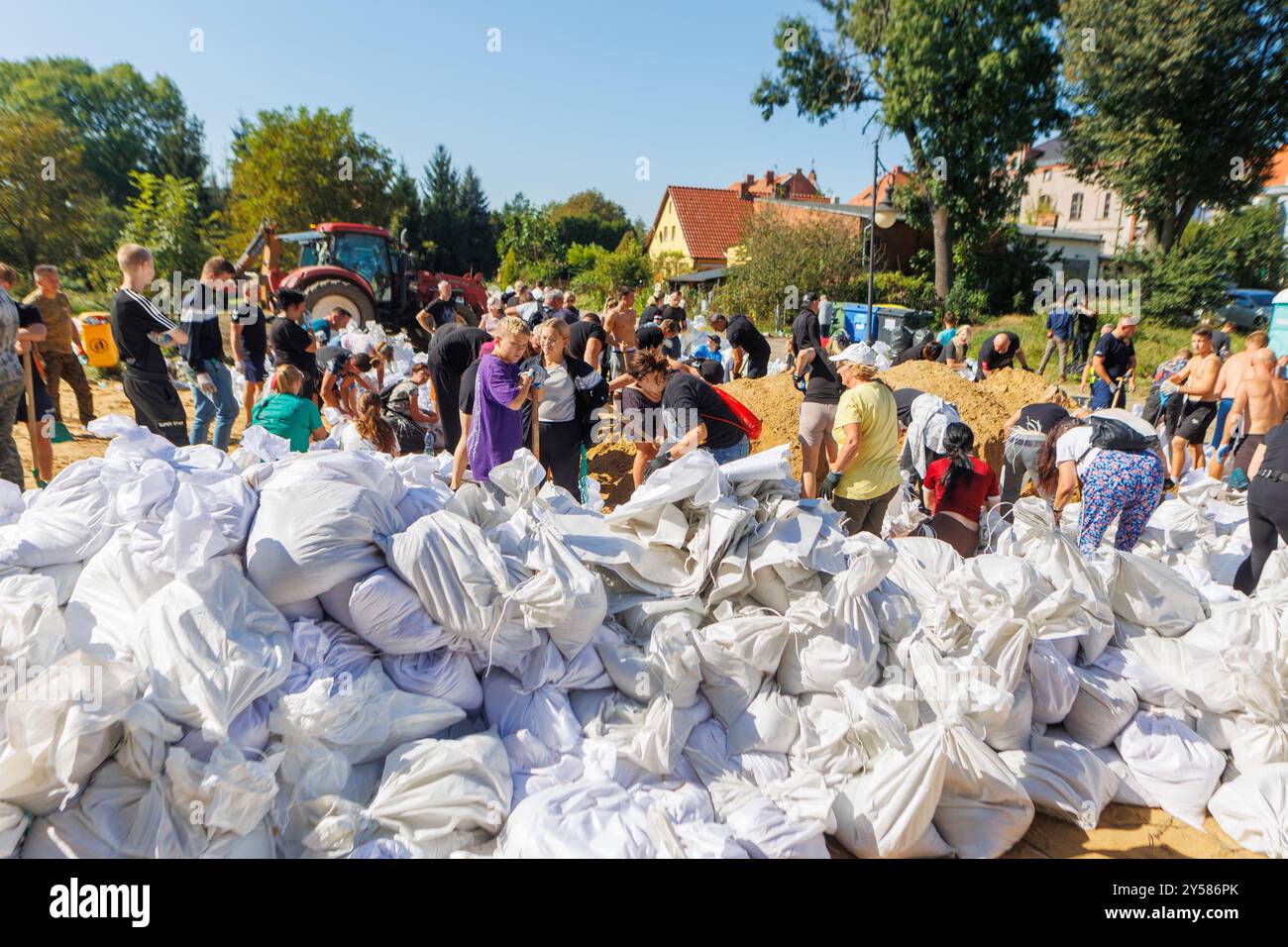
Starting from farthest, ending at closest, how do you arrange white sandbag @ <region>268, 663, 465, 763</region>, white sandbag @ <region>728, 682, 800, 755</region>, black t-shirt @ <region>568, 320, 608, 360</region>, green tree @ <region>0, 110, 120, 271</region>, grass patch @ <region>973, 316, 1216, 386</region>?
green tree @ <region>0, 110, 120, 271</region> → grass patch @ <region>973, 316, 1216, 386</region> → black t-shirt @ <region>568, 320, 608, 360</region> → white sandbag @ <region>728, 682, 800, 755</region> → white sandbag @ <region>268, 663, 465, 763</region>

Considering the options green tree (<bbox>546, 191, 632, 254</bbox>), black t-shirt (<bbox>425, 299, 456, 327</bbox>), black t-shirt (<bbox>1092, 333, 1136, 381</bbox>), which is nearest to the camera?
black t-shirt (<bbox>1092, 333, 1136, 381</bbox>)

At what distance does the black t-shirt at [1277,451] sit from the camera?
3.29 meters

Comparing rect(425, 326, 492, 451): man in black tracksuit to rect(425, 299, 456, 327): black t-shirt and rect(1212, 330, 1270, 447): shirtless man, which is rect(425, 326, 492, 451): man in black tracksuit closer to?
rect(425, 299, 456, 327): black t-shirt

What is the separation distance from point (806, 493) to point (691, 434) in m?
1.27

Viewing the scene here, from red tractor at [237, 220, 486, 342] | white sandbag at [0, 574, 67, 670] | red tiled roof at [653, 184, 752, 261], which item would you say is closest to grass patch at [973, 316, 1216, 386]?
red tractor at [237, 220, 486, 342]

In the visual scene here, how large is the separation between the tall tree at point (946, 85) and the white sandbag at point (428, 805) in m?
20.0

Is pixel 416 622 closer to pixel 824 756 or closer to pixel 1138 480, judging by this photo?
pixel 824 756

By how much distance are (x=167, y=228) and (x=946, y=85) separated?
1740cm

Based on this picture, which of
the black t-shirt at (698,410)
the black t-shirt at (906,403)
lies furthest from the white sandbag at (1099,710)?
the black t-shirt at (906,403)

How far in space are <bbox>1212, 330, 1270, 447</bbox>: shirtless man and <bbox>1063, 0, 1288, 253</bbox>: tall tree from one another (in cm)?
1469

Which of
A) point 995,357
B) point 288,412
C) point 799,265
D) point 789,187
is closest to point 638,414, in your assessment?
point 288,412

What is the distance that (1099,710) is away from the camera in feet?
8.14

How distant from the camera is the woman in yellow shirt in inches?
145

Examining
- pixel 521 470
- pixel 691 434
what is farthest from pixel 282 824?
pixel 691 434
